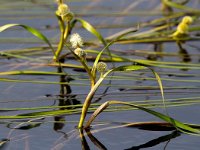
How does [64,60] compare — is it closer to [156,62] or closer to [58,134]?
[156,62]

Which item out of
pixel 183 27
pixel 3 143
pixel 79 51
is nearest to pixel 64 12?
pixel 79 51

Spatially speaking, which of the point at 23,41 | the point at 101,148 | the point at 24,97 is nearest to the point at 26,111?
the point at 24,97

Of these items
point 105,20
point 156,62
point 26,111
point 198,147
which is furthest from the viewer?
point 105,20

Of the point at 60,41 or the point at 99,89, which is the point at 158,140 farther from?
the point at 60,41

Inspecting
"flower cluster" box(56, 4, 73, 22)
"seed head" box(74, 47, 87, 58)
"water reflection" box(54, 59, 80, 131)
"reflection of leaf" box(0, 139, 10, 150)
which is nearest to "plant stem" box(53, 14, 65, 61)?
"water reflection" box(54, 59, 80, 131)

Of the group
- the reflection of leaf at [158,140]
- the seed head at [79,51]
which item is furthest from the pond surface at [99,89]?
the seed head at [79,51]

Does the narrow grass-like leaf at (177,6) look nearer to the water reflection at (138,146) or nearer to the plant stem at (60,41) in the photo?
the plant stem at (60,41)
